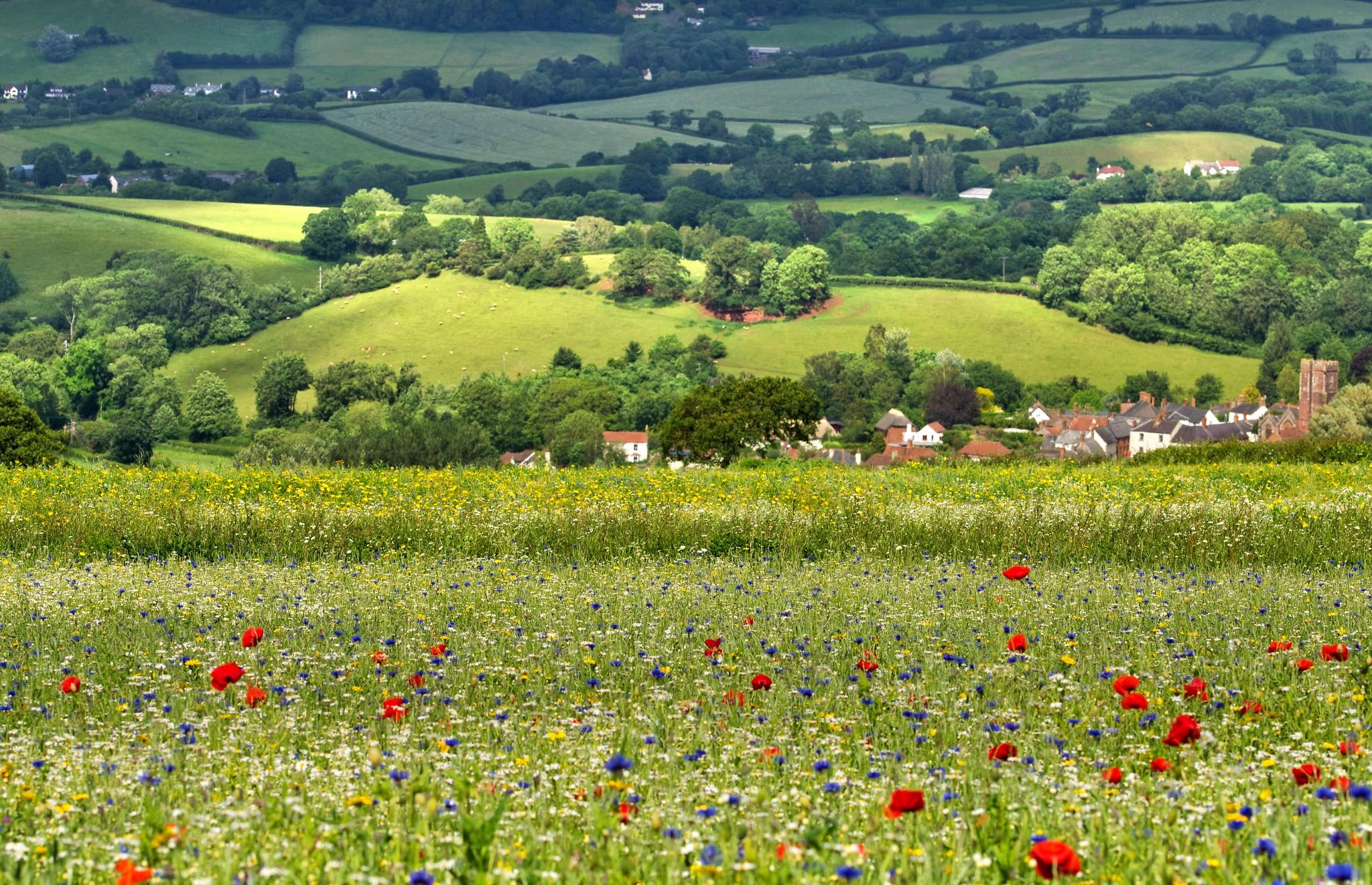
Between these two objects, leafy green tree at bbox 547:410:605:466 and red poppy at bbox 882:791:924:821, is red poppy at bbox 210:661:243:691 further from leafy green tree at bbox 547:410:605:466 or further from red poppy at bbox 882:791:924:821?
leafy green tree at bbox 547:410:605:466

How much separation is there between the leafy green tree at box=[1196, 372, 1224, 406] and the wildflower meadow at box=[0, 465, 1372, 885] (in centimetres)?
15092

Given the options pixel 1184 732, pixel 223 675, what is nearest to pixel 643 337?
pixel 223 675

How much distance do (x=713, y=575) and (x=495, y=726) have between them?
302 inches

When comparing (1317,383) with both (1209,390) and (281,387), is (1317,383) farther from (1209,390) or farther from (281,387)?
(281,387)

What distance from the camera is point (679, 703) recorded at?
369 inches

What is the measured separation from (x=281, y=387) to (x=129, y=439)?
17.5 metres

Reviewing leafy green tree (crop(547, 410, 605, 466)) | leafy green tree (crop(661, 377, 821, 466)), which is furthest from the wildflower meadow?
leafy green tree (crop(547, 410, 605, 466))

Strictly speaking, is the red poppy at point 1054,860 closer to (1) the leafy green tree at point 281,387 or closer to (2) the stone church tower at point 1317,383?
(2) the stone church tower at point 1317,383

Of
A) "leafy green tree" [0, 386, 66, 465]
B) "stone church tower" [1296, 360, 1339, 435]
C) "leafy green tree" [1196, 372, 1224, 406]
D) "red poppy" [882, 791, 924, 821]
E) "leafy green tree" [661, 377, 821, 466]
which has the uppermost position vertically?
"red poppy" [882, 791, 924, 821]

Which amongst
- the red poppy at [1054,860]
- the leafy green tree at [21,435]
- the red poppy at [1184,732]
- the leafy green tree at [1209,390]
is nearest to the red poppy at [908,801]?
the red poppy at [1054,860]

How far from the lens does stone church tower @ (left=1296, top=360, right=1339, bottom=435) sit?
14525cm

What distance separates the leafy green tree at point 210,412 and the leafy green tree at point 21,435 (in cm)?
9317

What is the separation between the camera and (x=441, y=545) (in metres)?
20.1

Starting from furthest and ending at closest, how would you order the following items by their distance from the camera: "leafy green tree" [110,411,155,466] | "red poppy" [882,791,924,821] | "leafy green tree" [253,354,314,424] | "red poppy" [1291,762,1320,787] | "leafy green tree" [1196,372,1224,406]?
"leafy green tree" [1196,372,1224,406], "leafy green tree" [253,354,314,424], "leafy green tree" [110,411,155,466], "red poppy" [1291,762,1320,787], "red poppy" [882,791,924,821]
